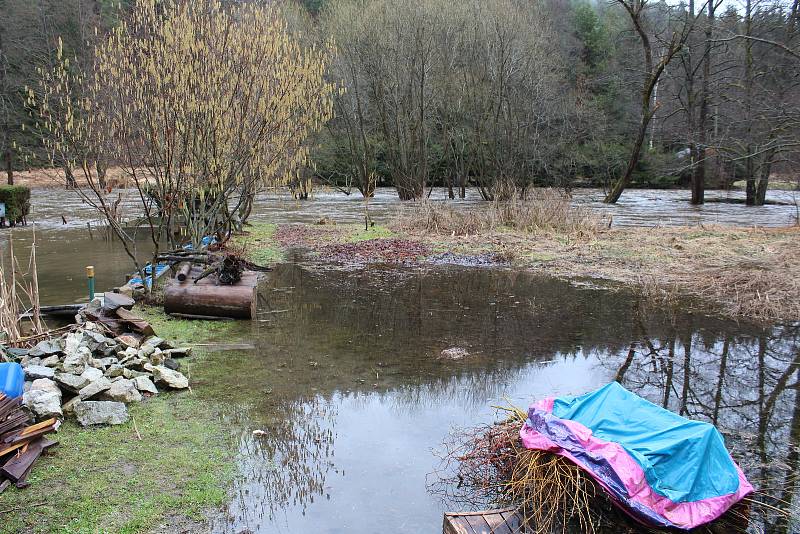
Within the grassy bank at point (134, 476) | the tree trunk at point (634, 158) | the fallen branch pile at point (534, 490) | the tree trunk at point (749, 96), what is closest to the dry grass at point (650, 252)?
the tree trunk at point (749, 96)

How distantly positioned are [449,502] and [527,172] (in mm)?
26736

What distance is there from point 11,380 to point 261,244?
11206 millimetres

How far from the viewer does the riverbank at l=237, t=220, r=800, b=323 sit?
10.00 metres

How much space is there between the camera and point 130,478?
4.41m

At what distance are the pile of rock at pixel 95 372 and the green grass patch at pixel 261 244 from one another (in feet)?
21.7

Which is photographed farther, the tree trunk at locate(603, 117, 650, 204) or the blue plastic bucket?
the tree trunk at locate(603, 117, 650, 204)

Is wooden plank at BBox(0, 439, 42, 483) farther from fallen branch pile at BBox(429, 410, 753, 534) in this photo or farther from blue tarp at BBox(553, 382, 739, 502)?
blue tarp at BBox(553, 382, 739, 502)

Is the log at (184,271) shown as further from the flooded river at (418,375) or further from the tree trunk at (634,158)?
the tree trunk at (634,158)

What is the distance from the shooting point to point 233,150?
34.8 ft

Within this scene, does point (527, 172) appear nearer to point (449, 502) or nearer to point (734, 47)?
point (734, 47)

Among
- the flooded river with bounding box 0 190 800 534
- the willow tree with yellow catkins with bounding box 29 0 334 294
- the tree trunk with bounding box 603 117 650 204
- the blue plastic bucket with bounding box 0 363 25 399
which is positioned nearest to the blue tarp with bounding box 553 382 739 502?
the flooded river with bounding box 0 190 800 534

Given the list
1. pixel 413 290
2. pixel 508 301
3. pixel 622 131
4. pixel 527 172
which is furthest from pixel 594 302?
pixel 622 131

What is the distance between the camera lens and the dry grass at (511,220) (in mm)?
16938

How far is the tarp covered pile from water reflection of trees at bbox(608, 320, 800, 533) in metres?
0.40
